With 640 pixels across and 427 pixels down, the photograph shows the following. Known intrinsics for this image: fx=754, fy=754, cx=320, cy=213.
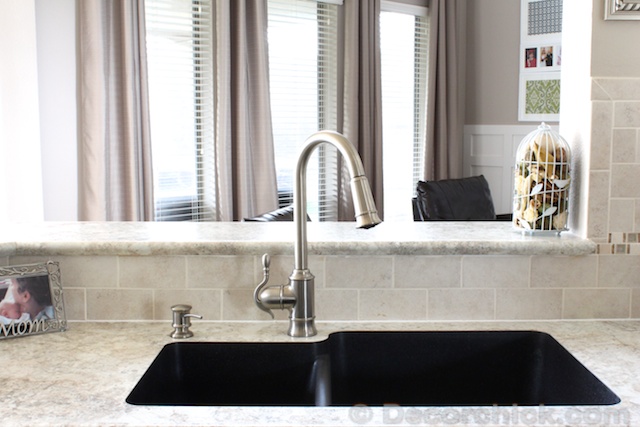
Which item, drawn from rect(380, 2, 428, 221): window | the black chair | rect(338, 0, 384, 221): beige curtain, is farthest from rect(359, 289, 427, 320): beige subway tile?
rect(380, 2, 428, 221): window

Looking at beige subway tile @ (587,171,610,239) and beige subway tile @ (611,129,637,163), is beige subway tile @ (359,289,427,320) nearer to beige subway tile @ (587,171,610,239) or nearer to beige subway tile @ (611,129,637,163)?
beige subway tile @ (587,171,610,239)

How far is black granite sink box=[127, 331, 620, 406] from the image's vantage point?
4.98 feet

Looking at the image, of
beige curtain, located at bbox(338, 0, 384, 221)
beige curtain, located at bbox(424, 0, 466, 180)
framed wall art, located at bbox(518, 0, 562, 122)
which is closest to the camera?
beige curtain, located at bbox(338, 0, 384, 221)

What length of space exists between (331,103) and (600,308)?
4001mm

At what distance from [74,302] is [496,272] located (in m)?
0.94

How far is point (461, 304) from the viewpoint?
168 centimetres

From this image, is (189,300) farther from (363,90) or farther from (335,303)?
(363,90)

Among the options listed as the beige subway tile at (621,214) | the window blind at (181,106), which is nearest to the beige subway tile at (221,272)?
the beige subway tile at (621,214)

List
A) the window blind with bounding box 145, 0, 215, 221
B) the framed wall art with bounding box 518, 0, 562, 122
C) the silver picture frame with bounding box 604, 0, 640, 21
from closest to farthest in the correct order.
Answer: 1. the silver picture frame with bounding box 604, 0, 640, 21
2. the window blind with bounding box 145, 0, 215, 221
3. the framed wall art with bounding box 518, 0, 562, 122

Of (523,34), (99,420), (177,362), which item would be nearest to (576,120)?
(177,362)

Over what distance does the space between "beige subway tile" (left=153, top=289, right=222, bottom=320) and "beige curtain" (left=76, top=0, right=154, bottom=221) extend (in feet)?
8.40

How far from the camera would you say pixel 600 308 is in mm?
1697

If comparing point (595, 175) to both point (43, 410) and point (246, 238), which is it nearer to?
point (246, 238)

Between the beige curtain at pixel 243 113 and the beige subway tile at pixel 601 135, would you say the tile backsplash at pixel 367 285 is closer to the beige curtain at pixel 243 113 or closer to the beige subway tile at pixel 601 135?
the beige subway tile at pixel 601 135
